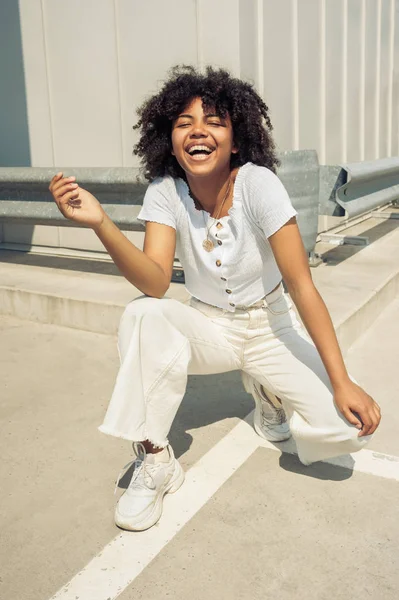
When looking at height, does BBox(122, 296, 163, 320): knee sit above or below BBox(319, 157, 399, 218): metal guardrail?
below

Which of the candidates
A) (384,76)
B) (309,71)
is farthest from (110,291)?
(384,76)

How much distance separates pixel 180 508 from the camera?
2330mm

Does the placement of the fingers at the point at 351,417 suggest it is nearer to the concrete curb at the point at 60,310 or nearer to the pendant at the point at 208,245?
the pendant at the point at 208,245

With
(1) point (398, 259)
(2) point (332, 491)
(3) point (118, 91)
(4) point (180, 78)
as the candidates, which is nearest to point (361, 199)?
(1) point (398, 259)

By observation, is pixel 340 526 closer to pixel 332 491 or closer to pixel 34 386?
pixel 332 491

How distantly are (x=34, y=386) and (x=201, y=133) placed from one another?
6.04 ft

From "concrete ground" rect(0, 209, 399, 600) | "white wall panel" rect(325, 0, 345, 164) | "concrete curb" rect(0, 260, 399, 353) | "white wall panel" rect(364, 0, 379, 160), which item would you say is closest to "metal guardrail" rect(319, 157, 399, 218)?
"concrete curb" rect(0, 260, 399, 353)

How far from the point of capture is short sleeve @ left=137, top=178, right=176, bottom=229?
8.36 ft

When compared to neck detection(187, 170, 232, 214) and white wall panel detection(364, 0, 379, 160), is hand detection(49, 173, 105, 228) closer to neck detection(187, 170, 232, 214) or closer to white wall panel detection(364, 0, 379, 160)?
neck detection(187, 170, 232, 214)

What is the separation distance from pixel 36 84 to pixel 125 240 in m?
4.04

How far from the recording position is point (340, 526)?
2.18 meters

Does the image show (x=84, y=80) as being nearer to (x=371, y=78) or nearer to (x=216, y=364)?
(x=216, y=364)

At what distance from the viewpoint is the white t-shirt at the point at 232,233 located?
2.36 metres

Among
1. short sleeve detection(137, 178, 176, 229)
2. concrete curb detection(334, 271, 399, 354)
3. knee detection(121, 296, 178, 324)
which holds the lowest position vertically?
concrete curb detection(334, 271, 399, 354)
